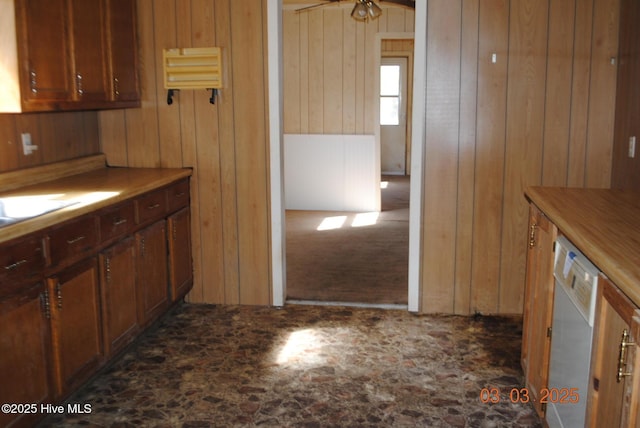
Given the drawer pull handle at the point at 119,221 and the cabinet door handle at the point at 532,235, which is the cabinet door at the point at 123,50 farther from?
the cabinet door handle at the point at 532,235

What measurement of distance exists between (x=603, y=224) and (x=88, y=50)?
2.62 meters

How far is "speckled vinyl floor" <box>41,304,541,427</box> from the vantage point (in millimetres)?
2738

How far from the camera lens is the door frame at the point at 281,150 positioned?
12.4 feet

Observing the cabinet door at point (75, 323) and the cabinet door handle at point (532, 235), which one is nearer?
the cabinet door at point (75, 323)

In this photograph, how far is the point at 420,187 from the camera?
3.89 meters

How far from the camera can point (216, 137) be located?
4035 millimetres

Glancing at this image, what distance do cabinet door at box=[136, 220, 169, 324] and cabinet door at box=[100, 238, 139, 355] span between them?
0.30 ft

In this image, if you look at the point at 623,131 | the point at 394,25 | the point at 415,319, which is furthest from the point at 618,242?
the point at 394,25

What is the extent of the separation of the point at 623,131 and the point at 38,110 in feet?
9.95

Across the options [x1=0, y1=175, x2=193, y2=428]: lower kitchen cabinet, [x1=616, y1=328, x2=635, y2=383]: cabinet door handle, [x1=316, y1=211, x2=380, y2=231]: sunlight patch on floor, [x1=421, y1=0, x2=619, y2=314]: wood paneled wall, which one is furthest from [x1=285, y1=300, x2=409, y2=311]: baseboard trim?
[x1=616, y1=328, x2=635, y2=383]: cabinet door handle

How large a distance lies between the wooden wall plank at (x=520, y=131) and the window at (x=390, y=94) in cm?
667

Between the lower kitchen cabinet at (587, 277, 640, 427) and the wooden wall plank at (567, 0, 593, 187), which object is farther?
the wooden wall plank at (567, 0, 593, 187)
